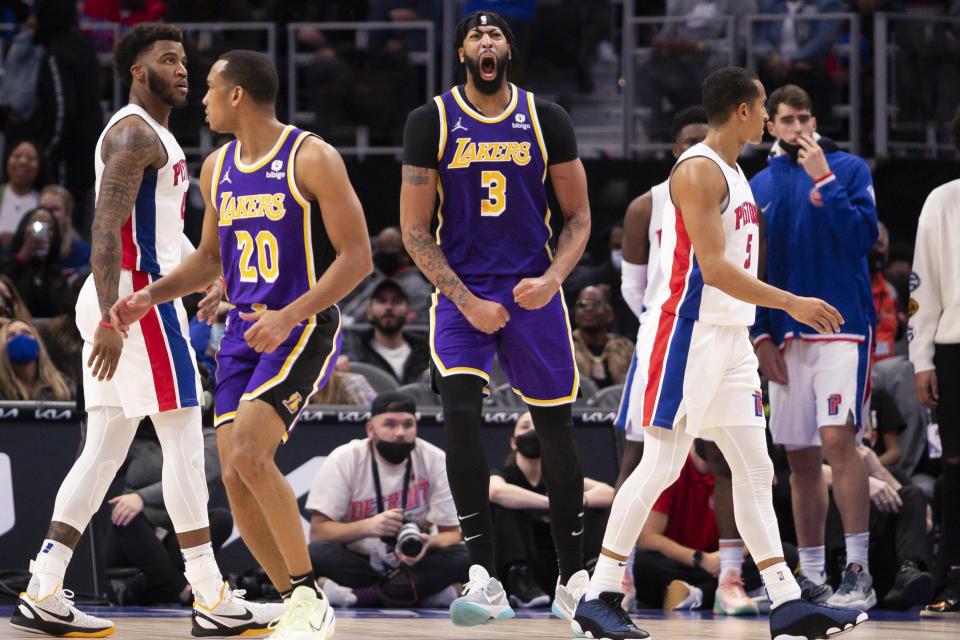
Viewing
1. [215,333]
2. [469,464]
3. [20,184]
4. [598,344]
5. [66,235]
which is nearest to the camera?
[469,464]

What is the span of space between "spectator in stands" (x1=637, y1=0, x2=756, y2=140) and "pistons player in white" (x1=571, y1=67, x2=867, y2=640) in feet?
20.9

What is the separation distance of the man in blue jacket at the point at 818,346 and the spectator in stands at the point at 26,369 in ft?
14.8

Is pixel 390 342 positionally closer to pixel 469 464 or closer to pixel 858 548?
pixel 858 548

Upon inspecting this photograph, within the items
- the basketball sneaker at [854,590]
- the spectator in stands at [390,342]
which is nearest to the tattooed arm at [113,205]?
the basketball sneaker at [854,590]

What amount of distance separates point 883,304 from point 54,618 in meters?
6.83

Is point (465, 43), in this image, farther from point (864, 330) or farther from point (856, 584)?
point (856, 584)

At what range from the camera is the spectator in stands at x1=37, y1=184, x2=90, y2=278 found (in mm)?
11172

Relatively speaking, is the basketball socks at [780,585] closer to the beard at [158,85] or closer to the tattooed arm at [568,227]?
the tattooed arm at [568,227]

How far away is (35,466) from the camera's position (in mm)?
8414

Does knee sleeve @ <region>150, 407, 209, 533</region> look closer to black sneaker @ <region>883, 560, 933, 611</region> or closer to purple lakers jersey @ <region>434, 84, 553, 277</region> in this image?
purple lakers jersey @ <region>434, 84, 553, 277</region>

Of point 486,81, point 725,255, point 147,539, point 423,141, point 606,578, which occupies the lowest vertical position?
point 147,539

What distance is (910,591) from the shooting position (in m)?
7.78

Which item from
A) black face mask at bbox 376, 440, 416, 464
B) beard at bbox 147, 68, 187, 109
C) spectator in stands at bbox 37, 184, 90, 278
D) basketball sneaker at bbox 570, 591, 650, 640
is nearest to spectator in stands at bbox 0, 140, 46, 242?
spectator in stands at bbox 37, 184, 90, 278

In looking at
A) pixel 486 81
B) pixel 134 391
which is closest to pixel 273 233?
pixel 134 391
